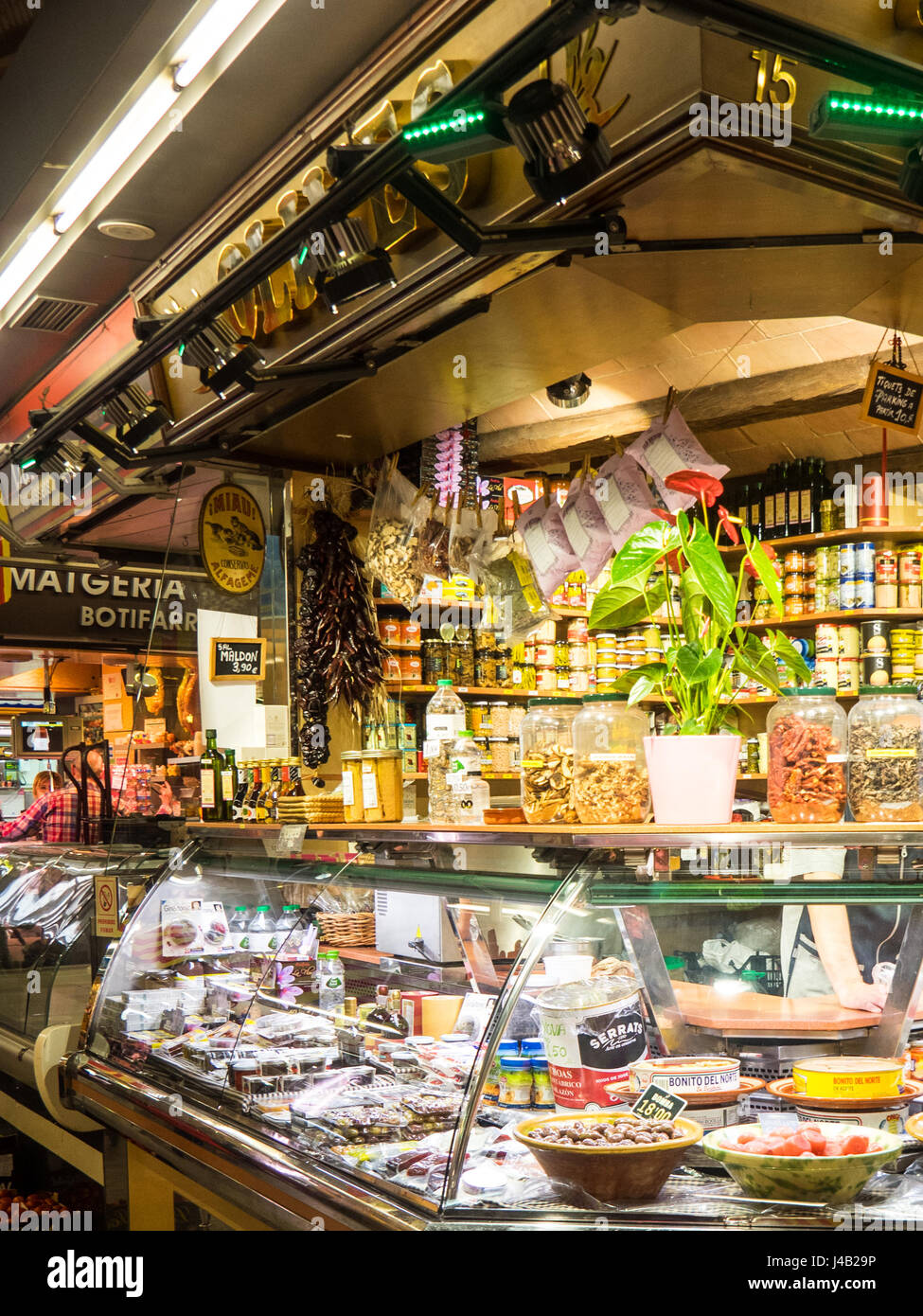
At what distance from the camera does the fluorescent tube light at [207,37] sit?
2.74 metres

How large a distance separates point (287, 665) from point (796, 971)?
9.19 ft

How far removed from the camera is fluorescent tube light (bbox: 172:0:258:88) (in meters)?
2.74

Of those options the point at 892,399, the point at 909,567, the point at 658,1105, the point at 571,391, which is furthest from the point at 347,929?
the point at 909,567

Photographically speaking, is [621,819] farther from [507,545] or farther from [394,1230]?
[507,545]

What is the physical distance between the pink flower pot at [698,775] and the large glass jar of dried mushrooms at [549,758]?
332 mm

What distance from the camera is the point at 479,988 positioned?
283cm

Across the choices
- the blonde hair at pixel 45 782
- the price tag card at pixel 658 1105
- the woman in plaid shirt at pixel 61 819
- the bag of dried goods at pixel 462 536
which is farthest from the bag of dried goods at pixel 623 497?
the blonde hair at pixel 45 782

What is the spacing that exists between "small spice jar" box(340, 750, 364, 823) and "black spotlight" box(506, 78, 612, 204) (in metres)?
1.61

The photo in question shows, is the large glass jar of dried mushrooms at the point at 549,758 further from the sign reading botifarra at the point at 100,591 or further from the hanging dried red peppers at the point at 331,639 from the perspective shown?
the sign reading botifarra at the point at 100,591

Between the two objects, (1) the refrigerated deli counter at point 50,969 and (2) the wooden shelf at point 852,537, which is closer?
(1) the refrigerated deli counter at point 50,969

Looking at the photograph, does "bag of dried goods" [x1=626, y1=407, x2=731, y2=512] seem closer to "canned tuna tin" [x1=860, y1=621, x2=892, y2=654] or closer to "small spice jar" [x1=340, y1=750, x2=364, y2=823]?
"small spice jar" [x1=340, y1=750, x2=364, y2=823]

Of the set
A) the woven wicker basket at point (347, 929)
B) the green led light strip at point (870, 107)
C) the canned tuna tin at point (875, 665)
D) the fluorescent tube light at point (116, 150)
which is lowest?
the woven wicker basket at point (347, 929)

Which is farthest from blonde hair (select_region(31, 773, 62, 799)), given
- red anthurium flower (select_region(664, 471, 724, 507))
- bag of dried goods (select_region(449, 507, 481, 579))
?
red anthurium flower (select_region(664, 471, 724, 507))

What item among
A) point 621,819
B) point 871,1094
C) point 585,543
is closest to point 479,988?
point 621,819
